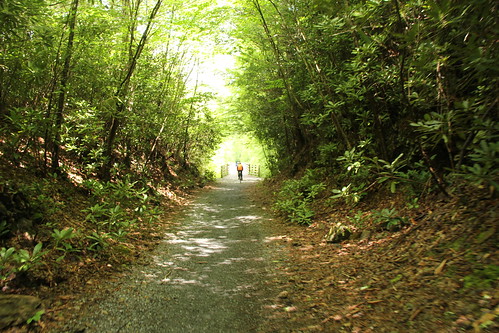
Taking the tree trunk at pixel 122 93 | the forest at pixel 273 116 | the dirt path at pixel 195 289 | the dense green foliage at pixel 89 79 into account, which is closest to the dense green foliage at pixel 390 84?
the forest at pixel 273 116

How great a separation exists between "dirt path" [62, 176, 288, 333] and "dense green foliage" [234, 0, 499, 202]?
206cm

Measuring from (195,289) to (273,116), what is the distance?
9944mm

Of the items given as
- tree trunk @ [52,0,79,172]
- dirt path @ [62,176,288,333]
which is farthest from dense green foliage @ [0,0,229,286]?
dirt path @ [62,176,288,333]

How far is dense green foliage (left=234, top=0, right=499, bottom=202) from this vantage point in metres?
2.62

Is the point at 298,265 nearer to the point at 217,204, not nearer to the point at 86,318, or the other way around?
the point at 86,318

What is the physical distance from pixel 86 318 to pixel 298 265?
295 cm

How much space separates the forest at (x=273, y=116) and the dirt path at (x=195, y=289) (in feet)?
2.50

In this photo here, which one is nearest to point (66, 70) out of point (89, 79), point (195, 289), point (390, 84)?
point (89, 79)

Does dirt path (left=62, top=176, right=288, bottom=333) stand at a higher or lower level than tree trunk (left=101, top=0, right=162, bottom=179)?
lower

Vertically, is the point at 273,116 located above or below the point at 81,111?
above

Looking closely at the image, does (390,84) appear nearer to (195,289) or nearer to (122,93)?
(195,289)

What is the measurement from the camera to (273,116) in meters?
12.6

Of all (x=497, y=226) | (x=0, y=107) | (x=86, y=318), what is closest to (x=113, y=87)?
(x=0, y=107)

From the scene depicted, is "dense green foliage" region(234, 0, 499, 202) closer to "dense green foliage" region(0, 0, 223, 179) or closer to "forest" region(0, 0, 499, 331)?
"forest" region(0, 0, 499, 331)
